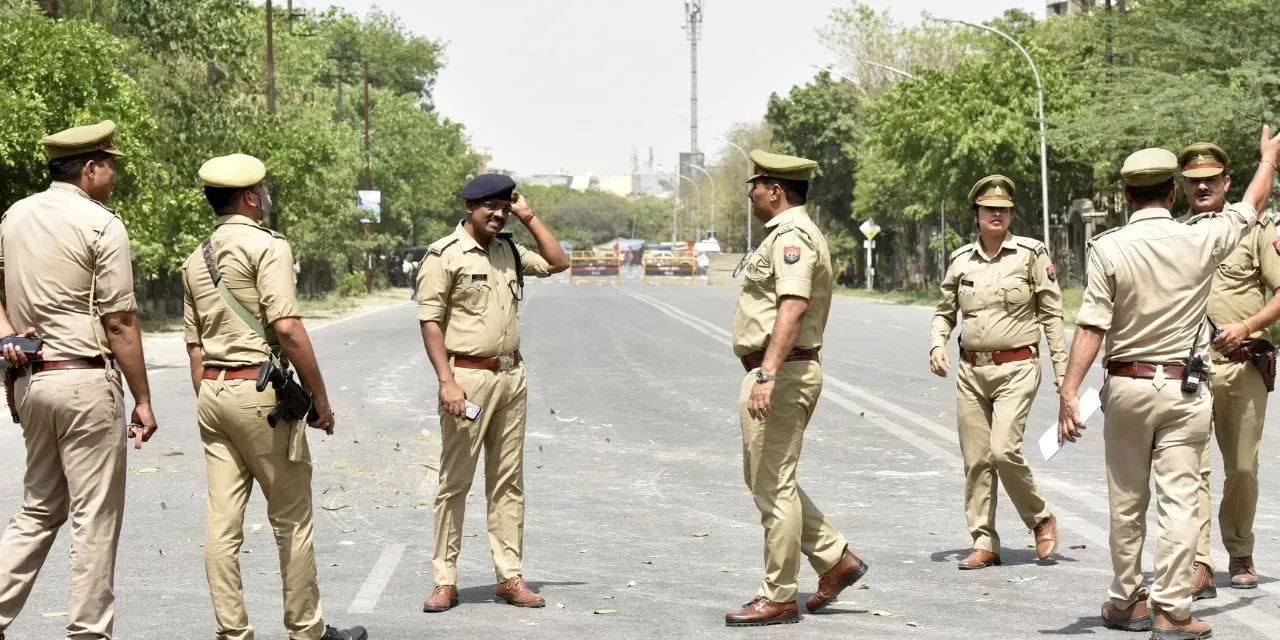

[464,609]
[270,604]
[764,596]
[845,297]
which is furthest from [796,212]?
[845,297]

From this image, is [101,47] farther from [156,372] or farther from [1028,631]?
[1028,631]

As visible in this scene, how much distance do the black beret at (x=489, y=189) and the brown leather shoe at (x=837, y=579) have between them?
2026 millimetres

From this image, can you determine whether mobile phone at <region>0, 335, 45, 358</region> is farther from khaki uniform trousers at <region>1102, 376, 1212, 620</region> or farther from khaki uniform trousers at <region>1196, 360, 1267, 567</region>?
khaki uniform trousers at <region>1196, 360, 1267, 567</region>

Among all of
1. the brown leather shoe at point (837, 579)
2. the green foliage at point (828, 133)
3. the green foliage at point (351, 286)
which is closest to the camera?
the brown leather shoe at point (837, 579)

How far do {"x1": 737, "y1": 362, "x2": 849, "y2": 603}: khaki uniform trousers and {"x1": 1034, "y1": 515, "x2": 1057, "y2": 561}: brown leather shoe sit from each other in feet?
5.71

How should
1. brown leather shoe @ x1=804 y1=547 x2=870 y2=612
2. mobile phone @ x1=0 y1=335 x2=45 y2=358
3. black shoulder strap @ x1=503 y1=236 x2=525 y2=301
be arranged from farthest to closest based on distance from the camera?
1. black shoulder strap @ x1=503 y1=236 x2=525 y2=301
2. brown leather shoe @ x1=804 y1=547 x2=870 y2=612
3. mobile phone @ x1=0 y1=335 x2=45 y2=358

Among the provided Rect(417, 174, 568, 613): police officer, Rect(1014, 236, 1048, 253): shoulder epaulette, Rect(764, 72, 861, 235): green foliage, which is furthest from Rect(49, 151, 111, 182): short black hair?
Rect(764, 72, 861, 235): green foliage

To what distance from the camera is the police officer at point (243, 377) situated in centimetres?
618

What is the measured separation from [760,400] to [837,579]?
0.94 m

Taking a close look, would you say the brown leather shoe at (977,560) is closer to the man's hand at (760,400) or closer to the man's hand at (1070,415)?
the man's hand at (1070,415)

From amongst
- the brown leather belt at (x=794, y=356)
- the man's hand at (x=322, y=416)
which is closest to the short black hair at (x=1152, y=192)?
the brown leather belt at (x=794, y=356)

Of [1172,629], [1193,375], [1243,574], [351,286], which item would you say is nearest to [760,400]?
[1193,375]

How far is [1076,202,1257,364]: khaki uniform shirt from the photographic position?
6527 mm

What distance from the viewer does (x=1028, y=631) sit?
6.83 m
